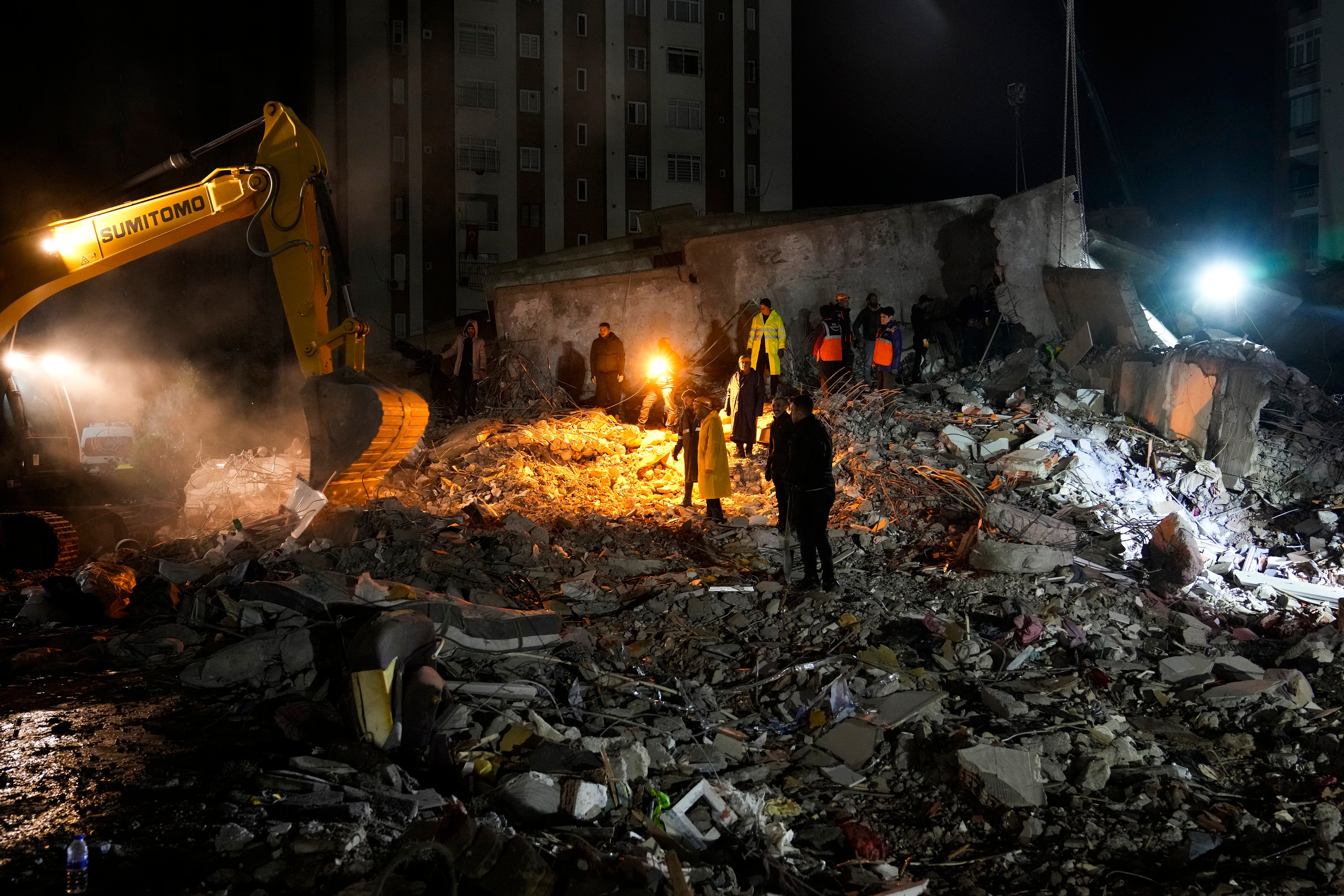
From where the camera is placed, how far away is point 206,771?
12.8 feet

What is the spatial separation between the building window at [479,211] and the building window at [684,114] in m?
7.36

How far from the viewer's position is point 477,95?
29.2m

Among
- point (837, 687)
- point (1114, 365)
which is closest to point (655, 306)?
point (1114, 365)

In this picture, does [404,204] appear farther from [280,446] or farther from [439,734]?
[439,734]

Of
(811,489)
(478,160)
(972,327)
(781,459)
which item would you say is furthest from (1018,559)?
(478,160)

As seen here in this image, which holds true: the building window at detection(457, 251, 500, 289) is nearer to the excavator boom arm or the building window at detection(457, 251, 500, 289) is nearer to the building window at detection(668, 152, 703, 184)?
the building window at detection(668, 152, 703, 184)

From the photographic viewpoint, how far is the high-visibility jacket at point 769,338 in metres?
12.1

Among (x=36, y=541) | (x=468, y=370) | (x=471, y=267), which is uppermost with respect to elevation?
(x=471, y=267)

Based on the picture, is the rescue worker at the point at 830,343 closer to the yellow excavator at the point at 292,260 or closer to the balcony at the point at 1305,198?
the yellow excavator at the point at 292,260

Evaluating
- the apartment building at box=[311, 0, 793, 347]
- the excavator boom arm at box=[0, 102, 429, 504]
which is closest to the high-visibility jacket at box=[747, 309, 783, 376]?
the excavator boom arm at box=[0, 102, 429, 504]

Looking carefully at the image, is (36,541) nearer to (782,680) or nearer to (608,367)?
(608,367)

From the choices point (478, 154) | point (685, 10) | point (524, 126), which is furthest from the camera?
point (685, 10)

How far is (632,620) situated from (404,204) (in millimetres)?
25581

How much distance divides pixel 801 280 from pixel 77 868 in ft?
42.4
